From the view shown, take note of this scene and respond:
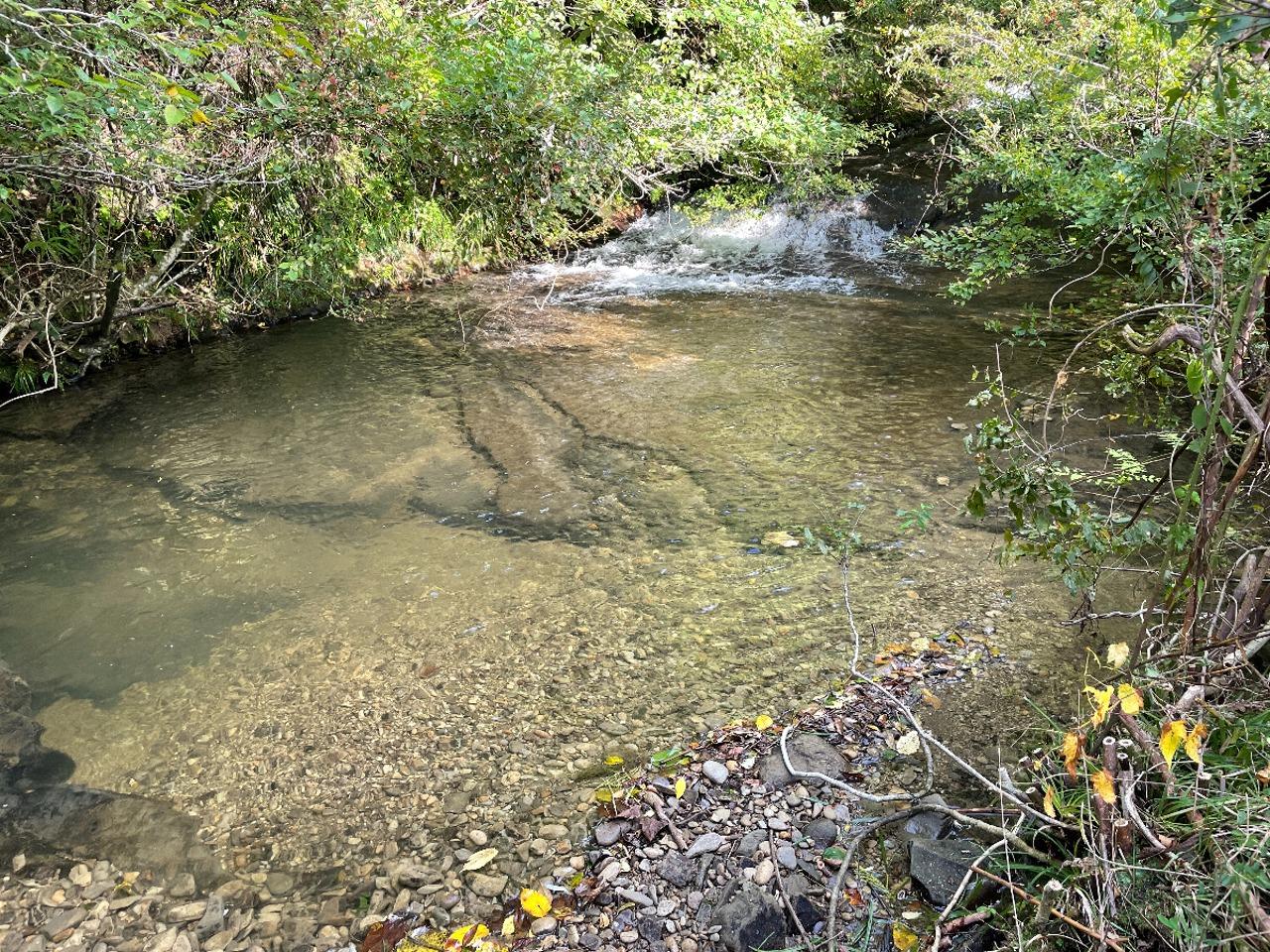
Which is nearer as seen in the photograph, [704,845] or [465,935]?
[465,935]

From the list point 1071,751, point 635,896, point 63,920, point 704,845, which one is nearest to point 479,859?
point 635,896

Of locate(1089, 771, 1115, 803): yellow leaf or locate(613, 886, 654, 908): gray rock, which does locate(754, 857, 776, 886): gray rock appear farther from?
locate(1089, 771, 1115, 803): yellow leaf

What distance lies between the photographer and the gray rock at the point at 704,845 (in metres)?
2.76

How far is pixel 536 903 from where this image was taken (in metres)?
2.69

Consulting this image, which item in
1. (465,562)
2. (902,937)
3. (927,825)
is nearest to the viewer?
(902,937)

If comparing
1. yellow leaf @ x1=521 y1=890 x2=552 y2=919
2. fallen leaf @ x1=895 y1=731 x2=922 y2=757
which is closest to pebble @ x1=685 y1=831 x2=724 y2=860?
yellow leaf @ x1=521 y1=890 x2=552 y2=919

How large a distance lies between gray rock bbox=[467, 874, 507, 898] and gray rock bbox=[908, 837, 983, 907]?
4.46 feet

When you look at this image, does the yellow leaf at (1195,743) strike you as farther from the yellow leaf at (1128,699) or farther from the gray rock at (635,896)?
the gray rock at (635,896)

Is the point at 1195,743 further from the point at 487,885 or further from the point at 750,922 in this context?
the point at 487,885

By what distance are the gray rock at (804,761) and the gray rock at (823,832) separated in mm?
208

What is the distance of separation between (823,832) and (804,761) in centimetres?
36

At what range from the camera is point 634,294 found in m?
10.9

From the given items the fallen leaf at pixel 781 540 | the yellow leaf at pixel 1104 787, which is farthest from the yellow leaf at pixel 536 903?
the fallen leaf at pixel 781 540

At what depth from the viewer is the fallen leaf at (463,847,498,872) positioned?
9.57 feet
